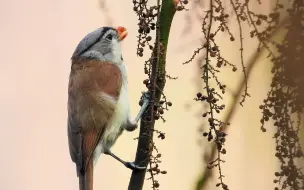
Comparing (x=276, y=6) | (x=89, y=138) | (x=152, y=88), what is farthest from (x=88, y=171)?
(x=276, y=6)

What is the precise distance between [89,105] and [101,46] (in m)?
0.17

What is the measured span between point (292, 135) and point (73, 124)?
48 cm

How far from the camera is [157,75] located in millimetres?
578

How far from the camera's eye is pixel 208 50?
57cm

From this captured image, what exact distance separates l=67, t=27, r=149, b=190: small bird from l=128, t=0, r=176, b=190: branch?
27cm

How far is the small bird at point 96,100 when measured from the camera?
905 mm

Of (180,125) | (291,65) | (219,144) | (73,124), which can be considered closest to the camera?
(291,65)

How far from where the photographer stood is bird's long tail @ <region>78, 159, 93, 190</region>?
0.80m

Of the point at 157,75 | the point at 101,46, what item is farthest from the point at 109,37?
the point at 157,75

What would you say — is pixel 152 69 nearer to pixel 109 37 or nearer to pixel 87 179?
pixel 87 179

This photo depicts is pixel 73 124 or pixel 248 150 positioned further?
pixel 248 150

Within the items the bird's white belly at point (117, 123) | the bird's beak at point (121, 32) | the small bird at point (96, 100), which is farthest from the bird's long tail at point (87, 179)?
the bird's beak at point (121, 32)

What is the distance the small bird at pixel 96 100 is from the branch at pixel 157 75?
0.27 metres

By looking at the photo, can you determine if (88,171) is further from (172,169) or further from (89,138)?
(172,169)
